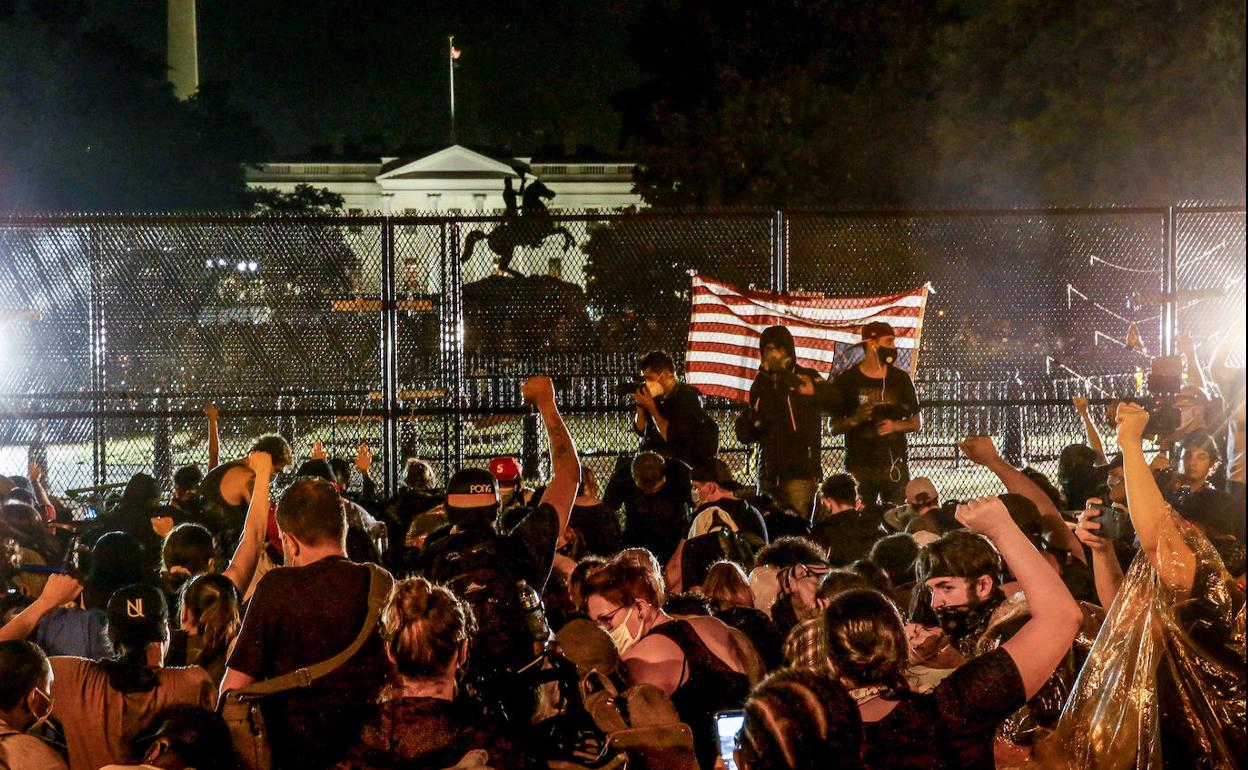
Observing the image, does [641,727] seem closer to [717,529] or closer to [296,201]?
[717,529]

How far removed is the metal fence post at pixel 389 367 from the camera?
9359 mm

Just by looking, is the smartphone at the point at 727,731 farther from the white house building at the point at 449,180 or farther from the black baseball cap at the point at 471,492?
the white house building at the point at 449,180

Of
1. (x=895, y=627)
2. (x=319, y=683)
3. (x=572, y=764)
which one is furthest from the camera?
(x=319, y=683)

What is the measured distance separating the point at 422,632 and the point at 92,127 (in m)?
36.7

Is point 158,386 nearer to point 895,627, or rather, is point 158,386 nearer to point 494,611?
point 494,611

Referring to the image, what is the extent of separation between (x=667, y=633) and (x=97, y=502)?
7.09 m

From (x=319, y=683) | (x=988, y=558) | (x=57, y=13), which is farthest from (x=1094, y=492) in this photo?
(x=57, y=13)

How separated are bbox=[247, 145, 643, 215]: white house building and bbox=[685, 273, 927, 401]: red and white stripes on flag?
163ft

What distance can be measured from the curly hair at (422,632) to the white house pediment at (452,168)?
63667mm

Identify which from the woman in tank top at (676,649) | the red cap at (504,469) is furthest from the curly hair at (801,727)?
the red cap at (504,469)

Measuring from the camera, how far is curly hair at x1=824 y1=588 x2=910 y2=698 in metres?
3.35

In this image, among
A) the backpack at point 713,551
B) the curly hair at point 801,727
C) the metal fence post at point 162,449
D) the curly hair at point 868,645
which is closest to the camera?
the curly hair at point 801,727

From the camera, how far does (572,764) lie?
3771 millimetres

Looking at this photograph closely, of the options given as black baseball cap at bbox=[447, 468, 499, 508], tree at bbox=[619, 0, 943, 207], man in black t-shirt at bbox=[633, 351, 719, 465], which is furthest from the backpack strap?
tree at bbox=[619, 0, 943, 207]
